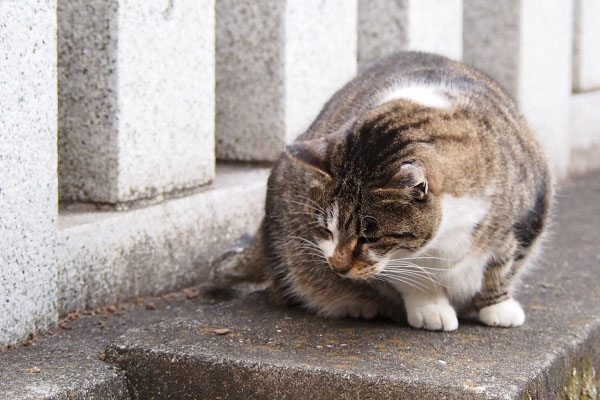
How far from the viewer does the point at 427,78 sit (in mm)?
2861

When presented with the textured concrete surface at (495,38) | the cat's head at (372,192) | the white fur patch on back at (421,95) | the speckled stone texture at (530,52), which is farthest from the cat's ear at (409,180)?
the textured concrete surface at (495,38)

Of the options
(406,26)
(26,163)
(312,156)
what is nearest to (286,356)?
(312,156)

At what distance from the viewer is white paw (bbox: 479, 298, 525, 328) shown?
109 inches

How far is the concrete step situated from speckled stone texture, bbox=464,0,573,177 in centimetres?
266

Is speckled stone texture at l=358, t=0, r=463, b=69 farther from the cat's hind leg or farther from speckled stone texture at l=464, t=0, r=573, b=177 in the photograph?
the cat's hind leg

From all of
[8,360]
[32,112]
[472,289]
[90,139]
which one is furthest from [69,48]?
[472,289]

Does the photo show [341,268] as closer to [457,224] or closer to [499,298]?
[457,224]

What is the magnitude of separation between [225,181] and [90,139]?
30.4 inches

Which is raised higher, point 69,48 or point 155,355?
point 69,48

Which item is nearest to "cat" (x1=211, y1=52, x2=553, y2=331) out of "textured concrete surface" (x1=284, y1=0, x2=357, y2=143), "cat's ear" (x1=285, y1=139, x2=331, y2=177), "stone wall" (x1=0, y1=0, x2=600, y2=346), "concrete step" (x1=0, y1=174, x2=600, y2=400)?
"cat's ear" (x1=285, y1=139, x2=331, y2=177)

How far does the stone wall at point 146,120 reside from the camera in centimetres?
241

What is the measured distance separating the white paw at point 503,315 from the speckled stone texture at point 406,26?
5.85 ft

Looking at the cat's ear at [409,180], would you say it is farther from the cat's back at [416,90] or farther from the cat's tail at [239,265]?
the cat's tail at [239,265]

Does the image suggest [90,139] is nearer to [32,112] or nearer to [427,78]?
[32,112]
